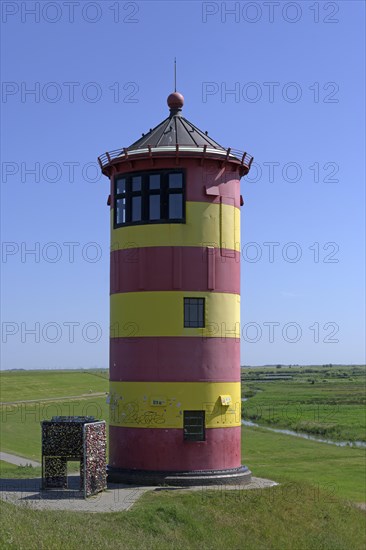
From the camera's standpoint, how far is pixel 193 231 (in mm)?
22297

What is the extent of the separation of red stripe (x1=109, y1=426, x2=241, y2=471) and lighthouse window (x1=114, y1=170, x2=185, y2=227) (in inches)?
250

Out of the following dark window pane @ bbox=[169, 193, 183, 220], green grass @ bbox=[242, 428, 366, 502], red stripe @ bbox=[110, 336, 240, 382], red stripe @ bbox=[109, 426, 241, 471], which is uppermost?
dark window pane @ bbox=[169, 193, 183, 220]

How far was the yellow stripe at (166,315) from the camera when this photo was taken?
862 inches

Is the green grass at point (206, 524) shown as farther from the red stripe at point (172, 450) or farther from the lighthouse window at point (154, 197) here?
the lighthouse window at point (154, 197)

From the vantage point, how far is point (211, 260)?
22391 millimetres

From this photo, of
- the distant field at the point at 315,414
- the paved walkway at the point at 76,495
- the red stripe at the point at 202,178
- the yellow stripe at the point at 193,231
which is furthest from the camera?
the distant field at the point at 315,414

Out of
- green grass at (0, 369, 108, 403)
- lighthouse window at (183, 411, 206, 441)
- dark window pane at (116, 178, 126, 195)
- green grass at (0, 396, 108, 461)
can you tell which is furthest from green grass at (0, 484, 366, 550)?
green grass at (0, 369, 108, 403)

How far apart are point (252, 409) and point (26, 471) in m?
60.5

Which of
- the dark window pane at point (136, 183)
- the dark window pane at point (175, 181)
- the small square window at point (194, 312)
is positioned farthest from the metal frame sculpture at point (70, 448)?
the dark window pane at point (175, 181)

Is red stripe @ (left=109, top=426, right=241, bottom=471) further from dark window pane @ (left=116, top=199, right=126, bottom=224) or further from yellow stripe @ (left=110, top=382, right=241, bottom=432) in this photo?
dark window pane @ (left=116, top=199, right=126, bottom=224)

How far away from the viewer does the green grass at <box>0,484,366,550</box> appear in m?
14.4

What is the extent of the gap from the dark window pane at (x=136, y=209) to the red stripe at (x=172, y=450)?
20.9 ft

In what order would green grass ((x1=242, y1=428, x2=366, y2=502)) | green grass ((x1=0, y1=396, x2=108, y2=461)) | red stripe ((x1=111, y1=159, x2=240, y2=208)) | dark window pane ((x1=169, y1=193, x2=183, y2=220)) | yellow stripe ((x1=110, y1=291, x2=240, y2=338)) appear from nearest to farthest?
yellow stripe ((x1=110, y1=291, x2=240, y2=338)) → dark window pane ((x1=169, y1=193, x2=183, y2=220)) → red stripe ((x1=111, y1=159, x2=240, y2=208)) → green grass ((x1=242, y1=428, x2=366, y2=502)) → green grass ((x1=0, y1=396, x2=108, y2=461))

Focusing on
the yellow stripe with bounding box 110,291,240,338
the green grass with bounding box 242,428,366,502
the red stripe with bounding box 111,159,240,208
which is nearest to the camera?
the yellow stripe with bounding box 110,291,240,338
